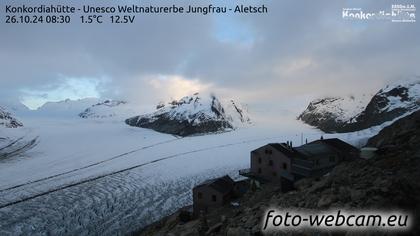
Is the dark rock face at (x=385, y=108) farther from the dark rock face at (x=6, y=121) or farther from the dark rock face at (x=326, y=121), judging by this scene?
the dark rock face at (x=6, y=121)

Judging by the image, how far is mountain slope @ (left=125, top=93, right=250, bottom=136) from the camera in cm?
15450

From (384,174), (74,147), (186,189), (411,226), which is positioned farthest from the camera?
(74,147)

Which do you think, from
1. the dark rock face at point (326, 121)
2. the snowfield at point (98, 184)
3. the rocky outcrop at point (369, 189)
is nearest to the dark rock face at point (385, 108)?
the dark rock face at point (326, 121)

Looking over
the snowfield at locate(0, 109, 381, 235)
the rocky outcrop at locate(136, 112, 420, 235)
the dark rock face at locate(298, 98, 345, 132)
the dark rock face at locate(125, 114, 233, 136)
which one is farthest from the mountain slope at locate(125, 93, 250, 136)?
the rocky outcrop at locate(136, 112, 420, 235)

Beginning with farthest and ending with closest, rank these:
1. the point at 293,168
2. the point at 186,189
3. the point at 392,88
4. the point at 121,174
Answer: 1. the point at 392,88
2. the point at 121,174
3. the point at 186,189
4. the point at 293,168

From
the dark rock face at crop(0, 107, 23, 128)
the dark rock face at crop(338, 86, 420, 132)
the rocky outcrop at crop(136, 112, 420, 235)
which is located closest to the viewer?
the rocky outcrop at crop(136, 112, 420, 235)

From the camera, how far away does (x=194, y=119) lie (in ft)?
529

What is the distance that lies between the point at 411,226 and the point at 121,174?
56.6 meters

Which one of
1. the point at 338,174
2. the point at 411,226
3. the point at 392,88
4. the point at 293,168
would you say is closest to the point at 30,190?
the point at 293,168

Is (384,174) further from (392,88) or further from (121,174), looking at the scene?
(392,88)

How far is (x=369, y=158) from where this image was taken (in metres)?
19.1

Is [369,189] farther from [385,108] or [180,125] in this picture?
[180,125]

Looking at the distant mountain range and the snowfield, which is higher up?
the distant mountain range

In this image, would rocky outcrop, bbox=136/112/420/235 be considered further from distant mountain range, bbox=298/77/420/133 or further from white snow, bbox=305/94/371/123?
white snow, bbox=305/94/371/123
